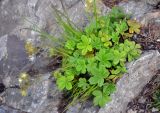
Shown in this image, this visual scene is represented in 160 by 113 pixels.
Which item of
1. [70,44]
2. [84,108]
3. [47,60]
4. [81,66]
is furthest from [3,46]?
[84,108]

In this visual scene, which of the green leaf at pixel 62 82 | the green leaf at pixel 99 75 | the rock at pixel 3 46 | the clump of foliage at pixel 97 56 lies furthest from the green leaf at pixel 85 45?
the rock at pixel 3 46

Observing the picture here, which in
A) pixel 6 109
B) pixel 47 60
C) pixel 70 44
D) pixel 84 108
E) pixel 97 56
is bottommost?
pixel 84 108

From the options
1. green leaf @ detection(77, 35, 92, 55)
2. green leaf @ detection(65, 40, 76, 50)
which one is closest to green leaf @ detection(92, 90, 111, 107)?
green leaf @ detection(77, 35, 92, 55)

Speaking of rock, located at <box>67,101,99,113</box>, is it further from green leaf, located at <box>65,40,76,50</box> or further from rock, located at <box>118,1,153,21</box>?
rock, located at <box>118,1,153,21</box>

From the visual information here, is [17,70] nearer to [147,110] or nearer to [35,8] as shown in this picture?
[35,8]

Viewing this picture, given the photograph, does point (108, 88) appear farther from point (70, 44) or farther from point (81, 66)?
point (70, 44)

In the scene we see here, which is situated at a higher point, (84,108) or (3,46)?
(3,46)

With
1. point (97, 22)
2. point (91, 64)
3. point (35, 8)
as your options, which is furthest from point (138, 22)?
point (35, 8)
